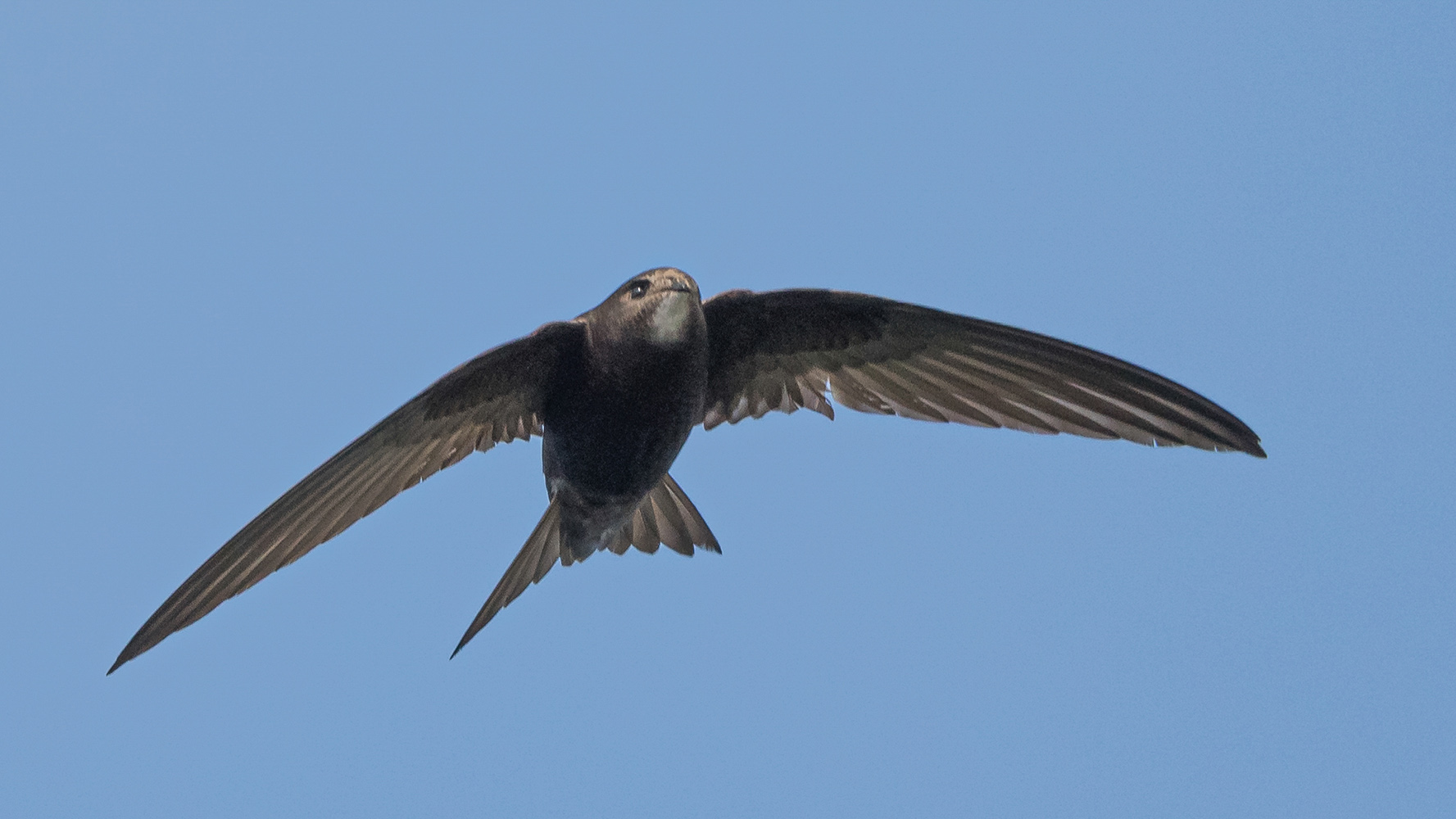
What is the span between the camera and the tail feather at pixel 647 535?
481cm

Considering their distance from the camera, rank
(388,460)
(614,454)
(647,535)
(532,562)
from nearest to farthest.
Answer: (614,454) < (388,460) < (532,562) < (647,535)

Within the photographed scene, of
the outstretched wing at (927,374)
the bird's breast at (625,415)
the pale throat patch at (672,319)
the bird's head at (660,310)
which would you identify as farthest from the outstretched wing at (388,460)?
the outstretched wing at (927,374)

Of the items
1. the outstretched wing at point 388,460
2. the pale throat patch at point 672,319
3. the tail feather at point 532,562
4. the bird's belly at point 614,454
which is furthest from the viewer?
the tail feather at point 532,562

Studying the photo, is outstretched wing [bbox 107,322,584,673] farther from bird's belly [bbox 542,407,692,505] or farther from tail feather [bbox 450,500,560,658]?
tail feather [bbox 450,500,560,658]

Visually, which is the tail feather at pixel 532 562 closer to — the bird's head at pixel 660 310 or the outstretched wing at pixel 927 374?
the outstretched wing at pixel 927 374

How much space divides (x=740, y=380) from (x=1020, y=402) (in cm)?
88

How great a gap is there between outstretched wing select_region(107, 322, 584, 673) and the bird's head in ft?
0.84

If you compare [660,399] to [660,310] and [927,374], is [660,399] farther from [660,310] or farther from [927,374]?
[927,374]

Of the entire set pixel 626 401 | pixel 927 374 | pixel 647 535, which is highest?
pixel 927 374

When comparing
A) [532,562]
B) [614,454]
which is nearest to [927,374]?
[614,454]

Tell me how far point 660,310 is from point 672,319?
4 cm

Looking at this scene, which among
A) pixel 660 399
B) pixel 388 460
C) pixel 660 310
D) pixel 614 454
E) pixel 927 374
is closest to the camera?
pixel 660 310

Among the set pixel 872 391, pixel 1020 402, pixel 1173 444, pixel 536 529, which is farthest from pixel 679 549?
pixel 1173 444

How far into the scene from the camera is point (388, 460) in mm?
4387
